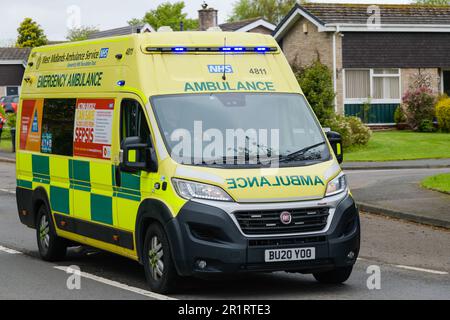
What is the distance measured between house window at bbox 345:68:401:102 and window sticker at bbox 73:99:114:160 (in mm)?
33457

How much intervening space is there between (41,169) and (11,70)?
6731cm

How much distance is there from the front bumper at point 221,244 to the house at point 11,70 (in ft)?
230

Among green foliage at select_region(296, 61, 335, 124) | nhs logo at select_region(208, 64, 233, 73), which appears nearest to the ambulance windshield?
nhs logo at select_region(208, 64, 233, 73)

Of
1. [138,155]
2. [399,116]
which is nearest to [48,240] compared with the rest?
[138,155]

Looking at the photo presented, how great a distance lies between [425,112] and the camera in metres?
41.2

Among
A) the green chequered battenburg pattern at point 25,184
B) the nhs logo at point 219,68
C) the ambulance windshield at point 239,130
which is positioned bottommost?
the green chequered battenburg pattern at point 25,184

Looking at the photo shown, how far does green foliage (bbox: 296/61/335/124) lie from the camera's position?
3325cm

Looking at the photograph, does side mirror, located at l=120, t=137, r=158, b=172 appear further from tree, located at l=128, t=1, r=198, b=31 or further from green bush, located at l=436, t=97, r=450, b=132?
tree, located at l=128, t=1, r=198, b=31

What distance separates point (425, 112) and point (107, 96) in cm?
3093

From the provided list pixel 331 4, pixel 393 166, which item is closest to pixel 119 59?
pixel 393 166

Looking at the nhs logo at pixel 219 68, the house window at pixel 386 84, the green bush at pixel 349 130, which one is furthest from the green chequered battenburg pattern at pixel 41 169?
the house window at pixel 386 84

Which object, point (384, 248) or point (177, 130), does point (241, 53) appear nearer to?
point (177, 130)

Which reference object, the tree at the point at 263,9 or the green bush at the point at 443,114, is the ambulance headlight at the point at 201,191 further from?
the tree at the point at 263,9

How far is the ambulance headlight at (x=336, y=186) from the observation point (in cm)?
1030
